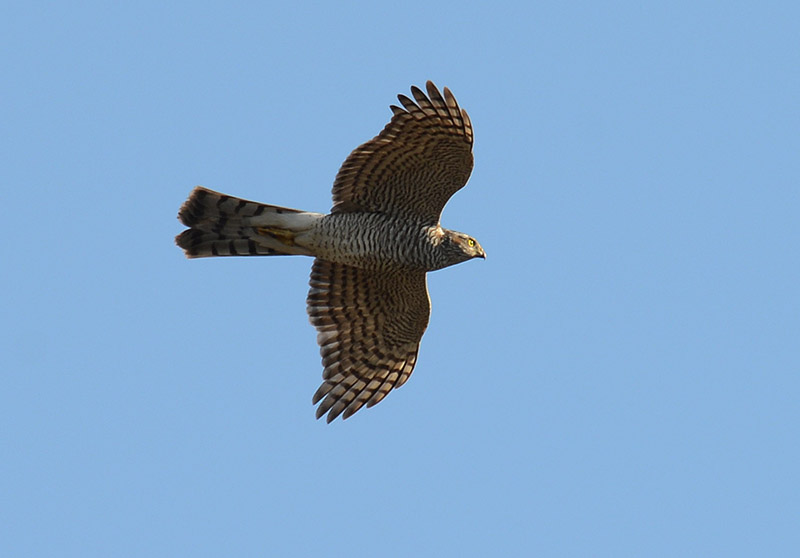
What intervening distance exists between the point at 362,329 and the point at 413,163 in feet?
7.18

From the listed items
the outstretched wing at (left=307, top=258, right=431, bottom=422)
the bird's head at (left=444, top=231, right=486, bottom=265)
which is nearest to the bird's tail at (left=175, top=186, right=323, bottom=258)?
the outstretched wing at (left=307, top=258, right=431, bottom=422)

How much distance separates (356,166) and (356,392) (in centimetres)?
249

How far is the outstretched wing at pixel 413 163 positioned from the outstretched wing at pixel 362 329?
976mm

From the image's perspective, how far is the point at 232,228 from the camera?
14258 millimetres

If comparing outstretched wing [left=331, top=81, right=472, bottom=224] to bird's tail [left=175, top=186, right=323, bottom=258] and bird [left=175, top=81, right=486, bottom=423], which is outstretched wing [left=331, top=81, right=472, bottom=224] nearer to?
bird [left=175, top=81, right=486, bottom=423]

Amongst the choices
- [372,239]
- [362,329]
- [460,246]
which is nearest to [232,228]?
[372,239]

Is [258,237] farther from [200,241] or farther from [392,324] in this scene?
[392,324]

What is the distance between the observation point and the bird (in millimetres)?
13398

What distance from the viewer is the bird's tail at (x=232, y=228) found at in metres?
14.1

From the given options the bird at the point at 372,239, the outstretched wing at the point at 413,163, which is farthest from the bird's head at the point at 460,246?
the outstretched wing at the point at 413,163

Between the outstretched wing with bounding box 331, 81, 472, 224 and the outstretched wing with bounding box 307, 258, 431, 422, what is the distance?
976 mm

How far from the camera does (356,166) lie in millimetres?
13672

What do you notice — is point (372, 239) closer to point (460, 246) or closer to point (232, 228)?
point (460, 246)

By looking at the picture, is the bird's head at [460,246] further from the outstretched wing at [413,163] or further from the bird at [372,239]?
the outstretched wing at [413,163]
